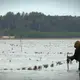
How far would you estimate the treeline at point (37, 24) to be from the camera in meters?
164

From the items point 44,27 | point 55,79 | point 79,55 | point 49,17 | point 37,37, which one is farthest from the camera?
point 49,17

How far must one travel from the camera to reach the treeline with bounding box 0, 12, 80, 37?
16350 cm

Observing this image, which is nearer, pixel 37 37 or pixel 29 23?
pixel 37 37

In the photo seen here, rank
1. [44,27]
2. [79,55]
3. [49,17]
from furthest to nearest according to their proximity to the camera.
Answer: [49,17], [44,27], [79,55]

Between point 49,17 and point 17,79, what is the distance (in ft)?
546

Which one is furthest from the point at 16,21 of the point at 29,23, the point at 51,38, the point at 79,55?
the point at 79,55

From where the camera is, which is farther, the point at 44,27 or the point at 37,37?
the point at 44,27

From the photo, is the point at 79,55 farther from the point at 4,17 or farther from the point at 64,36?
the point at 4,17

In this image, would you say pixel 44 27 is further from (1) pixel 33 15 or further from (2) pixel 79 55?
(2) pixel 79 55

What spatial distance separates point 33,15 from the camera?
609 ft

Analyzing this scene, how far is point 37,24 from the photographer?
562 feet

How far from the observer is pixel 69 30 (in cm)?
16512

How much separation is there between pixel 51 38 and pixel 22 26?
48.6 ft

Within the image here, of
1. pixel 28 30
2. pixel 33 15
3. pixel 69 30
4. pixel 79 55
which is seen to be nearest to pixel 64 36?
pixel 69 30
